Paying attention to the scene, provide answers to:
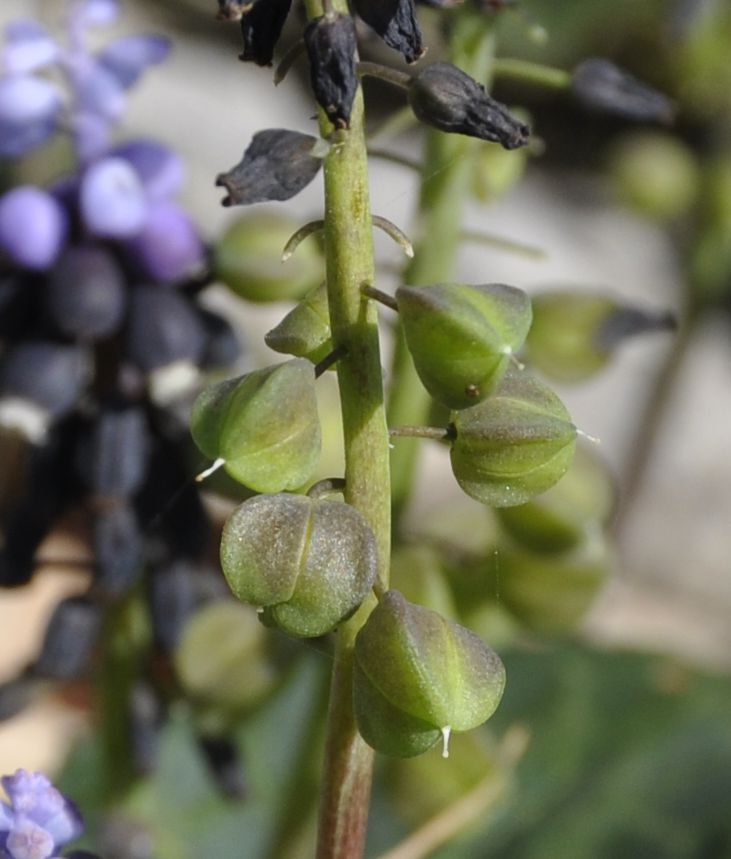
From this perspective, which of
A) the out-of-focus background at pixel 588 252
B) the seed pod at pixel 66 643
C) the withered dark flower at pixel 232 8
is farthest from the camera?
the out-of-focus background at pixel 588 252

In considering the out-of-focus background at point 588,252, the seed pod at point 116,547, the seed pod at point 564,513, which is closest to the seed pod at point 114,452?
the seed pod at point 116,547

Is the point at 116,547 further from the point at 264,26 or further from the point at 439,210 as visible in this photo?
the point at 264,26

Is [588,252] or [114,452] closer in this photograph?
[114,452]

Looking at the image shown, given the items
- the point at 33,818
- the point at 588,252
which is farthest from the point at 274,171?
the point at 588,252

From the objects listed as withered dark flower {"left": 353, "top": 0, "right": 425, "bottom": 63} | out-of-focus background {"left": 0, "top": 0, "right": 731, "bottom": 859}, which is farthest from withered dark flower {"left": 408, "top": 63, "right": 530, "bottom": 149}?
out-of-focus background {"left": 0, "top": 0, "right": 731, "bottom": 859}

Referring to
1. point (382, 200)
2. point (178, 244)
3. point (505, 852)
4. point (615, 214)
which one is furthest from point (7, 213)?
point (615, 214)

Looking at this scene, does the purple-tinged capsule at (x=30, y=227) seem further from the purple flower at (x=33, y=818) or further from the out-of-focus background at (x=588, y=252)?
the out-of-focus background at (x=588, y=252)

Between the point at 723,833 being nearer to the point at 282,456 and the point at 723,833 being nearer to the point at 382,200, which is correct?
the point at 282,456
